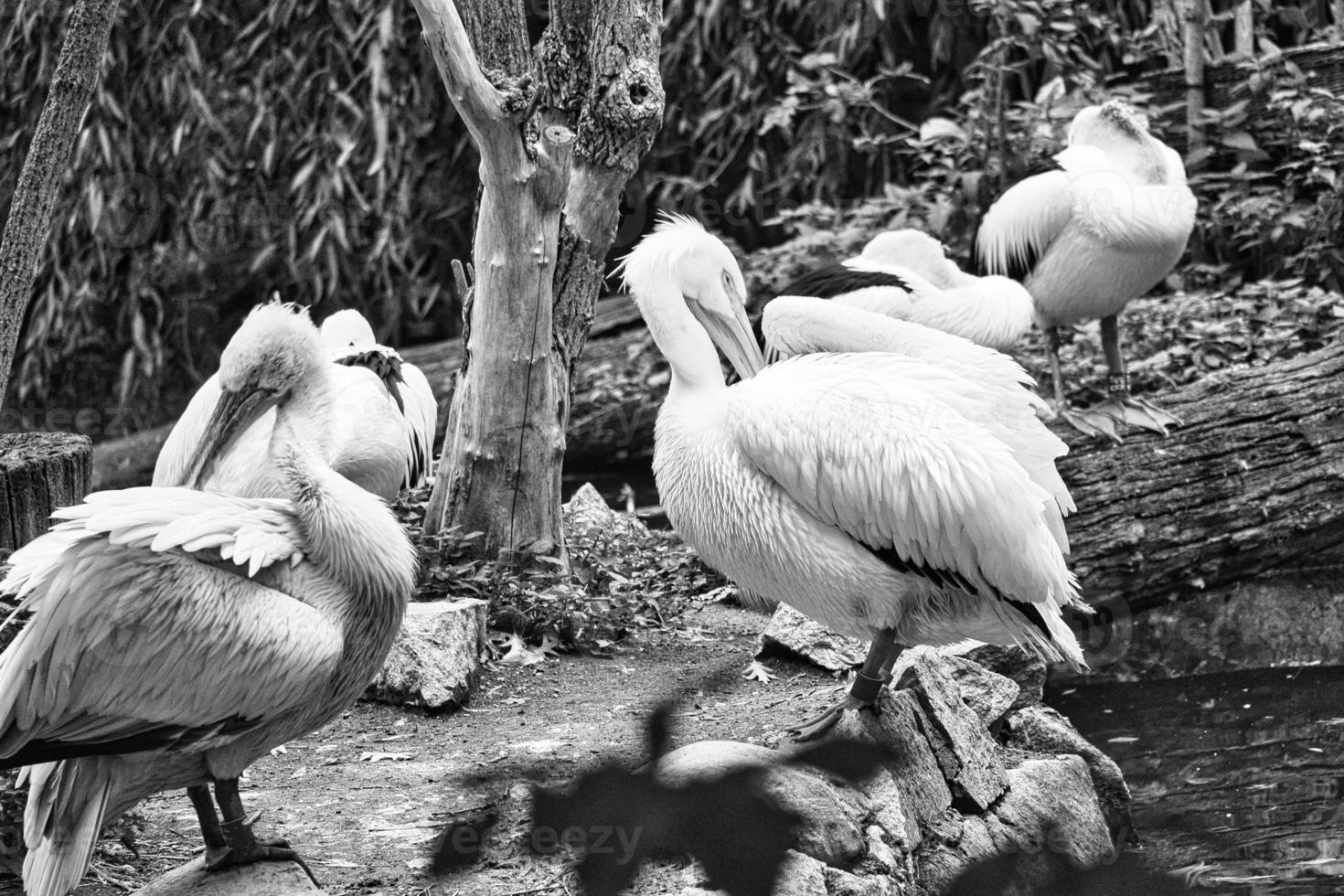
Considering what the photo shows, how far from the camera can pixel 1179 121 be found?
9.09 metres

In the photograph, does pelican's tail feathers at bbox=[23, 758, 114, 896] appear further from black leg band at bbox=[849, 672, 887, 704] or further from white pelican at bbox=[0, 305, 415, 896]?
black leg band at bbox=[849, 672, 887, 704]

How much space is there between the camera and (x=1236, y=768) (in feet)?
14.7

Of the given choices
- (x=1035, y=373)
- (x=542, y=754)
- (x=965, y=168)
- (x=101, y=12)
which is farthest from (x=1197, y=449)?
(x=101, y=12)

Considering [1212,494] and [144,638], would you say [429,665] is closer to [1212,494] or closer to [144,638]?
[144,638]

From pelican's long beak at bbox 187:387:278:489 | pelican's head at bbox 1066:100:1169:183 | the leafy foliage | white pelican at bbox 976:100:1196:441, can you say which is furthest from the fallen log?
the leafy foliage

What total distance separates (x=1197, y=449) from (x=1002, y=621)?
245 cm

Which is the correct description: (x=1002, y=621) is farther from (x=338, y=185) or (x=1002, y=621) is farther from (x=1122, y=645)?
(x=338, y=185)

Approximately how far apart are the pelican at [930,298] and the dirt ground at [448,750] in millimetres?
1341

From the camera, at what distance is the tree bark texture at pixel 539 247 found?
188 inches

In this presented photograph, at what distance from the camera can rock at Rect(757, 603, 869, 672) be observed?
470 centimetres

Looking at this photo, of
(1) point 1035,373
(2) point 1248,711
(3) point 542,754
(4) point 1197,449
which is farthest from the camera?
(1) point 1035,373

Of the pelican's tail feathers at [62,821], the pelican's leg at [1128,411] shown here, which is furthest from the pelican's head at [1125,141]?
the pelican's tail feathers at [62,821]

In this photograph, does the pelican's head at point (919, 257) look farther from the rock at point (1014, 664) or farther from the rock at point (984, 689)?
the rock at point (984, 689)

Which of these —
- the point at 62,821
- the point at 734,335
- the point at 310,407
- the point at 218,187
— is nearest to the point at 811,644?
the point at 734,335
